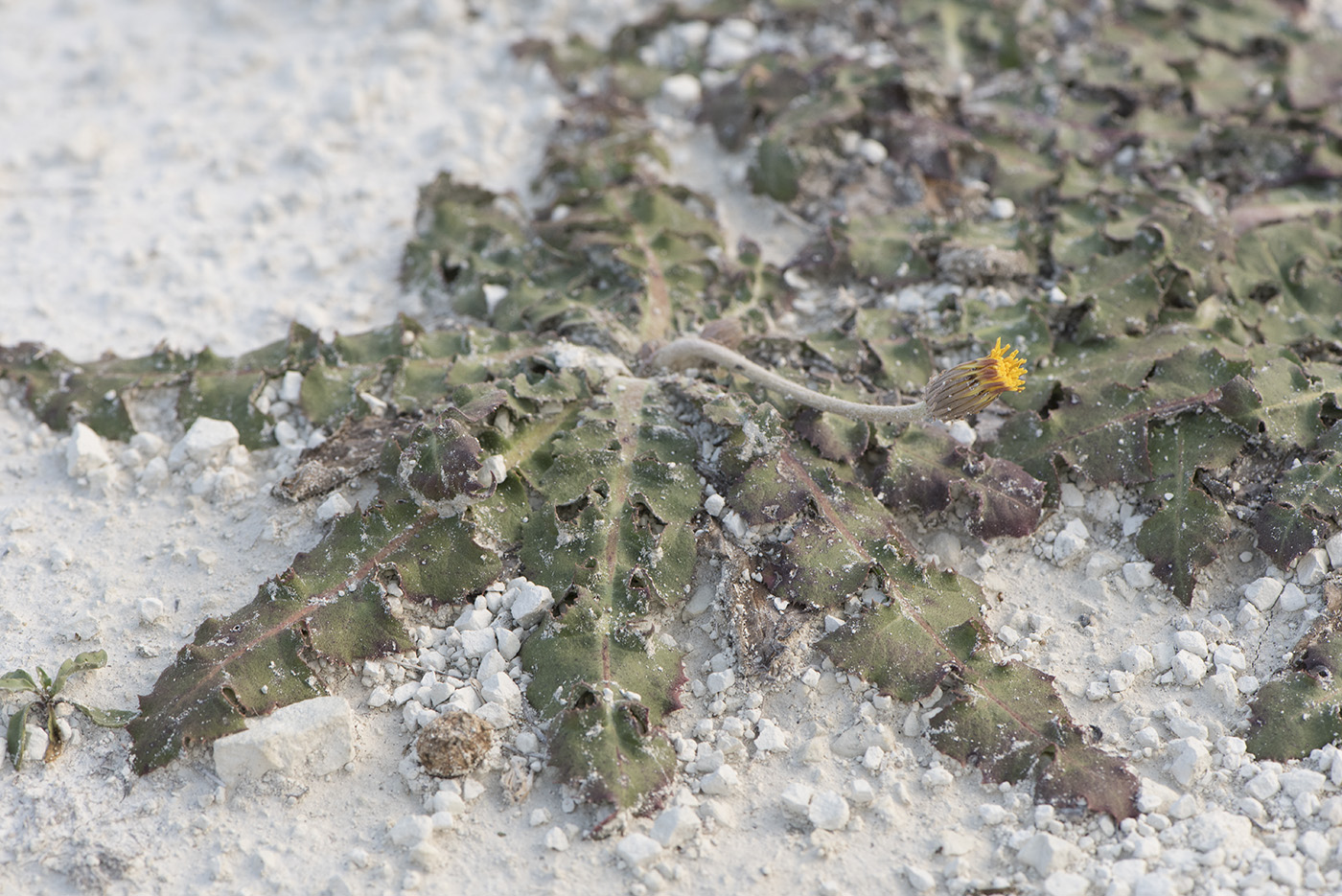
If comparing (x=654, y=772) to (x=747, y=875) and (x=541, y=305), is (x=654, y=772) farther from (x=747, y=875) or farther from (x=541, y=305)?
(x=541, y=305)

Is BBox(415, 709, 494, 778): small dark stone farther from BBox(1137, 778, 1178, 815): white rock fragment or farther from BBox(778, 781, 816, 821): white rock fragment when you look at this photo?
BBox(1137, 778, 1178, 815): white rock fragment

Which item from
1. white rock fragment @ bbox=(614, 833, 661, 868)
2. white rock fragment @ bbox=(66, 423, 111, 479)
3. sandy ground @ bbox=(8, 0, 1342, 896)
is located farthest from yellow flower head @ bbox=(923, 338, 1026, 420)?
white rock fragment @ bbox=(66, 423, 111, 479)

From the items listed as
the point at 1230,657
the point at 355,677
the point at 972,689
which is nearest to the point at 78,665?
the point at 355,677

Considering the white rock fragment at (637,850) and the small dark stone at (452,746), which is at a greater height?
the small dark stone at (452,746)

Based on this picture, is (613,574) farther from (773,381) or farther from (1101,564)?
(1101,564)

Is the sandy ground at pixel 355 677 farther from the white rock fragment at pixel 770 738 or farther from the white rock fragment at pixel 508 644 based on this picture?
the white rock fragment at pixel 508 644

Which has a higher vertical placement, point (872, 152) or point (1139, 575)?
point (872, 152)

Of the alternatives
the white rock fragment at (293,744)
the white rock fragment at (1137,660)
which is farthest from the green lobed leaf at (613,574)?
the white rock fragment at (1137,660)
